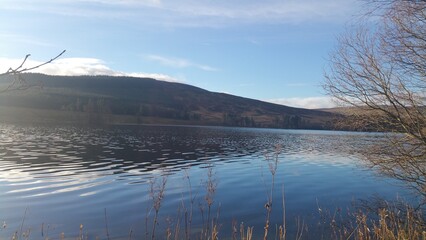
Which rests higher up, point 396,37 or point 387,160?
point 396,37

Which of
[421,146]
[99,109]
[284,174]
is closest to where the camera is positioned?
[421,146]

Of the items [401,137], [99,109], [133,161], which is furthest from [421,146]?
[99,109]

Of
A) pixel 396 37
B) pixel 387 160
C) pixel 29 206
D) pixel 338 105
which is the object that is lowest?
pixel 29 206

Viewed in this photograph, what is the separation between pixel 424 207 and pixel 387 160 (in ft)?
20.0

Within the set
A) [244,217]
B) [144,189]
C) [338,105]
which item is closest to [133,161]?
[144,189]

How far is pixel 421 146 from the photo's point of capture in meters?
13.1

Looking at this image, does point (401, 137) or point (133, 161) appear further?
point (133, 161)

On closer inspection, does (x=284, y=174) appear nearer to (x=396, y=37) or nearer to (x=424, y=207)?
(x=424, y=207)

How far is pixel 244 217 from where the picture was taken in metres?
15.3

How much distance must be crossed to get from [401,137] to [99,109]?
514ft

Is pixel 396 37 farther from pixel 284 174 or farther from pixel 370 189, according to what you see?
pixel 284 174

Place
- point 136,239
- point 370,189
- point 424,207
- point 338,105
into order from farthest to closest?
point 370,189 → point 424,207 → point 338,105 → point 136,239

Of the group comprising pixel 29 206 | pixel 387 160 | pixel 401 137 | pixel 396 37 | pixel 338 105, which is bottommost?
pixel 29 206

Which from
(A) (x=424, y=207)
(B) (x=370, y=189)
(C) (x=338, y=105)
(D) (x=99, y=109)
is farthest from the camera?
(D) (x=99, y=109)
